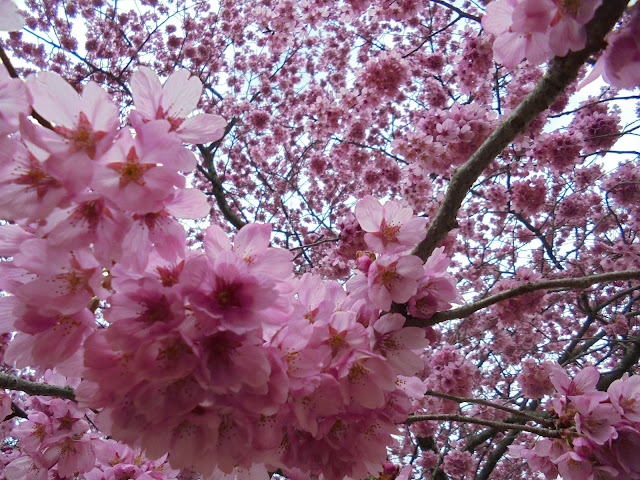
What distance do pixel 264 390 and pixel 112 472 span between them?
1528 mm

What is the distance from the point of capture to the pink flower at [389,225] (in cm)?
138

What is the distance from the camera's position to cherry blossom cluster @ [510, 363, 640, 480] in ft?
4.83

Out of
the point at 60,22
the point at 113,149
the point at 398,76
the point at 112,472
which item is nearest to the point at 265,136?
the point at 398,76

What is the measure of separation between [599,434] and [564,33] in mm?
1376

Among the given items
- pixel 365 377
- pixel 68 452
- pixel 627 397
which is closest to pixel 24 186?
pixel 365 377

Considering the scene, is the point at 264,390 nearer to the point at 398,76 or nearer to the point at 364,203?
the point at 364,203

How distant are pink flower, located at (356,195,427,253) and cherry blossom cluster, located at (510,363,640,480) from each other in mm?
929

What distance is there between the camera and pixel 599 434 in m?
1.49

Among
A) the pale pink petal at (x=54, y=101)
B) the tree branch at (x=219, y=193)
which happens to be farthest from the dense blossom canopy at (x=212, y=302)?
the tree branch at (x=219, y=193)

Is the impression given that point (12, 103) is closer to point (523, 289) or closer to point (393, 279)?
point (393, 279)

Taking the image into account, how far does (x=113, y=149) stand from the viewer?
0.93 meters

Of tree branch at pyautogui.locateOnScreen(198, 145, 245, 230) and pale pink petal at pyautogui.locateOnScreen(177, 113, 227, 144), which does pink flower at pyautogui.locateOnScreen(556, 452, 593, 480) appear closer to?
pale pink petal at pyautogui.locateOnScreen(177, 113, 227, 144)

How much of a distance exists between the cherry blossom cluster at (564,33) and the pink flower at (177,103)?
0.79 metres

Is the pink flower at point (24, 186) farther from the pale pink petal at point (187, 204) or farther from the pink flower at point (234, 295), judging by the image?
the pink flower at point (234, 295)
